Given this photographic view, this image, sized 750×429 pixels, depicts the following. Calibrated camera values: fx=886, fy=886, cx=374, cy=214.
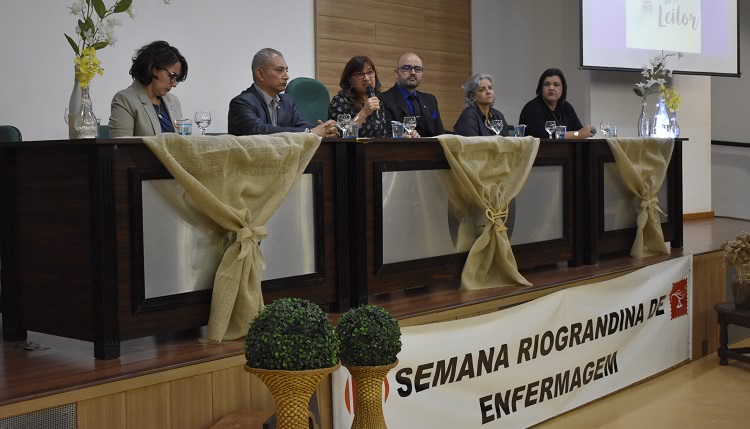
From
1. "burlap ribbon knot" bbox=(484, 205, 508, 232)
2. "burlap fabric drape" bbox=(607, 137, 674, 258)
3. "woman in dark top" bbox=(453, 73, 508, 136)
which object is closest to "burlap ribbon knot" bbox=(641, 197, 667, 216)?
"burlap fabric drape" bbox=(607, 137, 674, 258)

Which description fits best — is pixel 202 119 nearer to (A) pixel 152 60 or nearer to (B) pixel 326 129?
(B) pixel 326 129

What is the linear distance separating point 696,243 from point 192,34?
10.4ft

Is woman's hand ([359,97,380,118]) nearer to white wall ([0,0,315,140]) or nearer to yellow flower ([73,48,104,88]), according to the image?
yellow flower ([73,48,104,88])

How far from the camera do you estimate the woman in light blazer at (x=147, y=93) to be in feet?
11.3

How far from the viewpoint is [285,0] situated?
5.75 m

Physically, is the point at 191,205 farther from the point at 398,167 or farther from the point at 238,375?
the point at 398,167

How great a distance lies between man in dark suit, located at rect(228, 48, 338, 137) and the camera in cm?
347

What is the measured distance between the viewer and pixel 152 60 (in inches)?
137

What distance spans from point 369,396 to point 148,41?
12.3 feet

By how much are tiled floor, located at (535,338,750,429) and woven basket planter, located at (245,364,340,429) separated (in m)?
1.84

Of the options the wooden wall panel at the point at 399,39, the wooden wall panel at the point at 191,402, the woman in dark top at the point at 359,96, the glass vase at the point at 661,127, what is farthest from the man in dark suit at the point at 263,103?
the wooden wall panel at the point at 399,39

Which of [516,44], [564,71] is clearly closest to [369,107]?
[564,71]

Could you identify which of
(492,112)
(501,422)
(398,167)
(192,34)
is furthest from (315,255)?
(192,34)

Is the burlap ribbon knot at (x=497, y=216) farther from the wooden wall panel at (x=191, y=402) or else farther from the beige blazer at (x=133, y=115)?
the wooden wall panel at (x=191, y=402)
